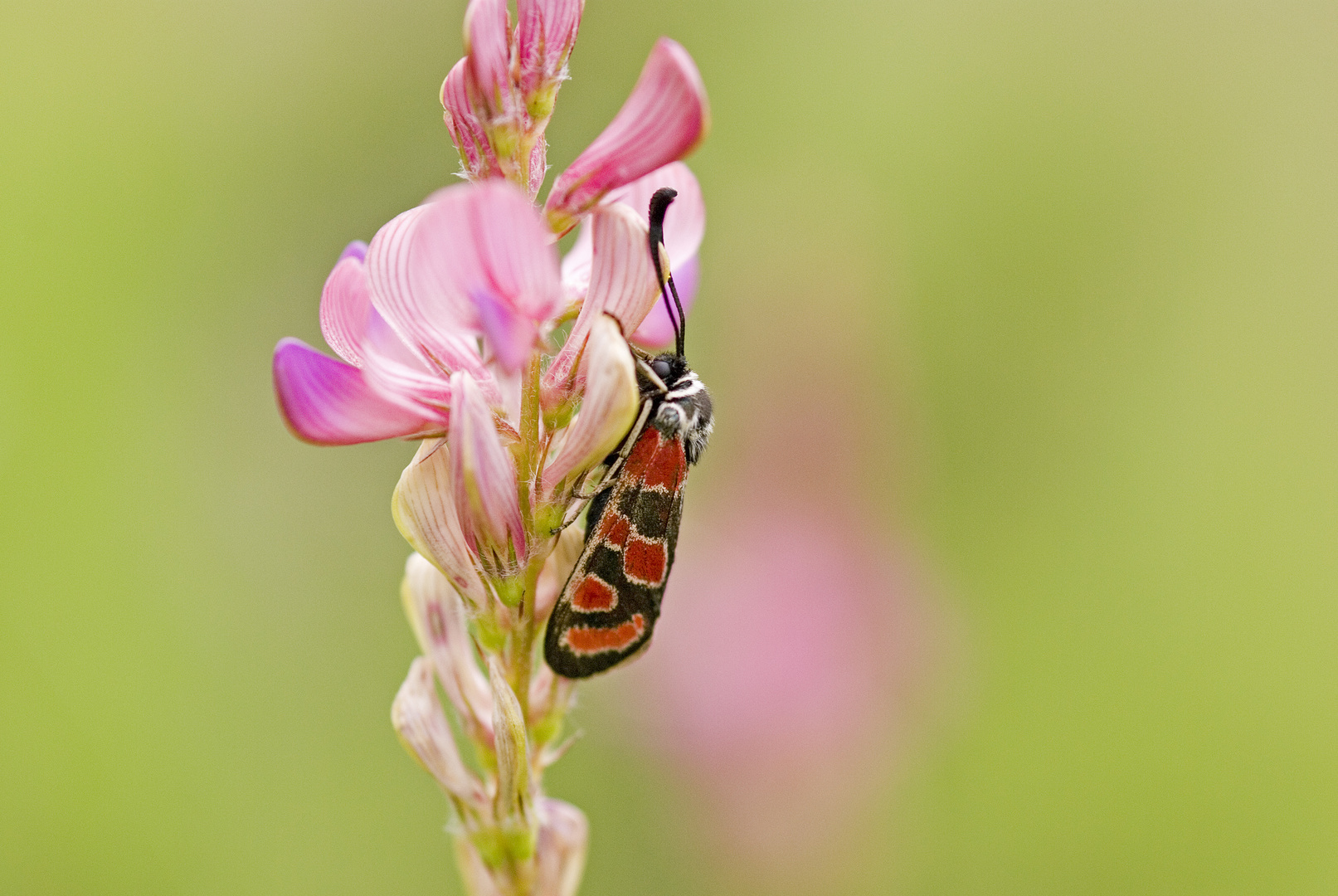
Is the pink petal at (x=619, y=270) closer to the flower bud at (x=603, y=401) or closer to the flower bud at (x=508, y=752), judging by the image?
the flower bud at (x=603, y=401)

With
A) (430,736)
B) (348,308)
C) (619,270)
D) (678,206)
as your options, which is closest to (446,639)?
(430,736)

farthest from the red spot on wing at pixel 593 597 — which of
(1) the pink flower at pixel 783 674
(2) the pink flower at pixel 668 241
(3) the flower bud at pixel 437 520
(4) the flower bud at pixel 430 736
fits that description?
(1) the pink flower at pixel 783 674

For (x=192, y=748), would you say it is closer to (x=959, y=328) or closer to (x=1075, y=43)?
(x=959, y=328)

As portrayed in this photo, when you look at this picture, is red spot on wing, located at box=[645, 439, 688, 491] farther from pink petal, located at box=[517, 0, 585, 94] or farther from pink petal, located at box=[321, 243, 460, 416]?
pink petal, located at box=[517, 0, 585, 94]

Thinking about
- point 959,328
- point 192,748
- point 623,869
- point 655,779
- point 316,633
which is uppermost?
point 959,328

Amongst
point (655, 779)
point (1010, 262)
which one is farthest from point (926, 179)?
point (655, 779)

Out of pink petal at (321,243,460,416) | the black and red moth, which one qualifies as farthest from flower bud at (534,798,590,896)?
pink petal at (321,243,460,416)
